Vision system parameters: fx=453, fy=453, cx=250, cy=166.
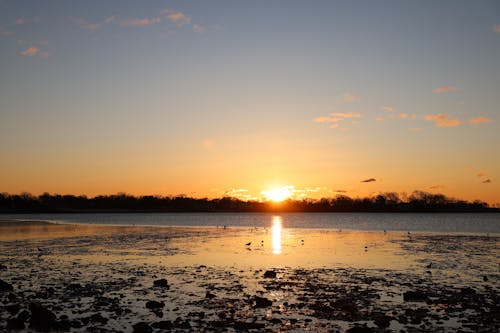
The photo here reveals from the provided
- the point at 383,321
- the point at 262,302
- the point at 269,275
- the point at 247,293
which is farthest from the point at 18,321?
the point at 269,275

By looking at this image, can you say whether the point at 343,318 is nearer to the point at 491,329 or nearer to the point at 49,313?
→ the point at 491,329

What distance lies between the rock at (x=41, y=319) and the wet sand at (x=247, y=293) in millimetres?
53

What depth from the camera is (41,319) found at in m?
18.1

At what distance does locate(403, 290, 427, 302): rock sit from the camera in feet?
75.6

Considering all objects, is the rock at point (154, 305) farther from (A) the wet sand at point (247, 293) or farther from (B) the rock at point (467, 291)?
(B) the rock at point (467, 291)

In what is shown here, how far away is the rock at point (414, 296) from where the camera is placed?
23.0 meters

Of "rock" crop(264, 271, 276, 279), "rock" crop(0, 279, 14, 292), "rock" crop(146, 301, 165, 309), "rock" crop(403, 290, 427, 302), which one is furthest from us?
"rock" crop(264, 271, 276, 279)

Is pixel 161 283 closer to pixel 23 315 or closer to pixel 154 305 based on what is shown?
pixel 154 305

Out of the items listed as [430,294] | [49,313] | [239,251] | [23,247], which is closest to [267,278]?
[430,294]

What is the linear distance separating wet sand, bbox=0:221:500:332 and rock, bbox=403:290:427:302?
0.05 metres

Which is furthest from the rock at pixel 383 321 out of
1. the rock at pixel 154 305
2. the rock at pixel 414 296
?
the rock at pixel 154 305

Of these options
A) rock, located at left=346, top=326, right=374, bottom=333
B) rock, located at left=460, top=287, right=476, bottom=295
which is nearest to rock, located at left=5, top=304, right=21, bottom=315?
rock, located at left=346, top=326, right=374, bottom=333

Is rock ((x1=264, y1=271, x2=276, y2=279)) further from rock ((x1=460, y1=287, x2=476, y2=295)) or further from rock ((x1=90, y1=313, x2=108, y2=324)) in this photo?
rock ((x1=90, y1=313, x2=108, y2=324))

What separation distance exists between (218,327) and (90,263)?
23.2 metres
